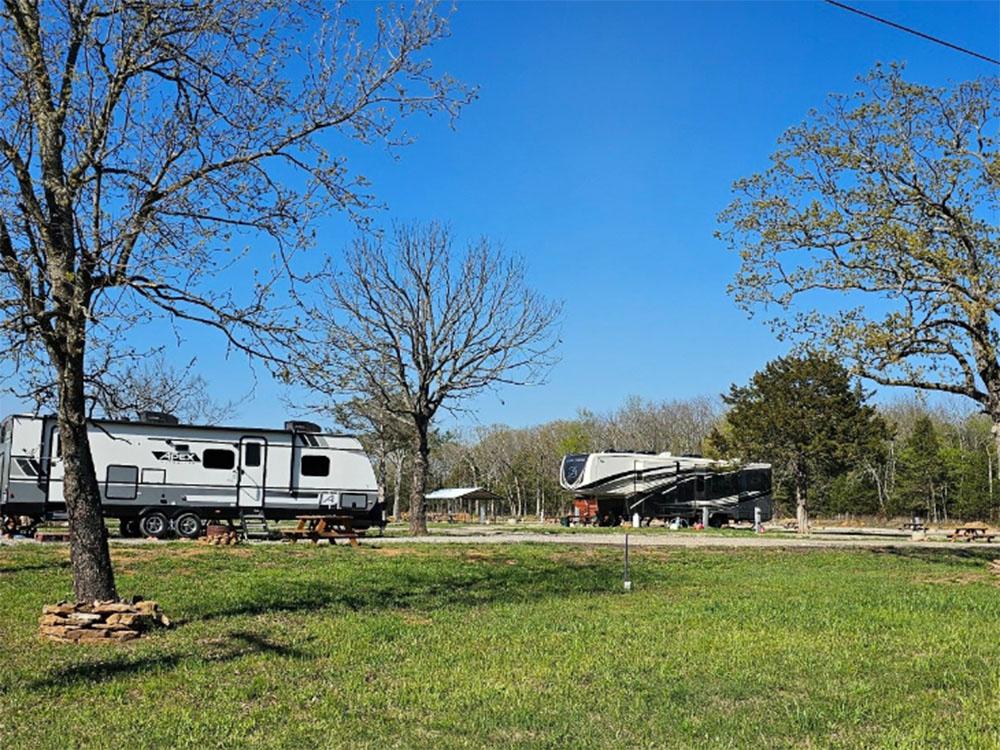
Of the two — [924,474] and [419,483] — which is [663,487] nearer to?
[419,483]

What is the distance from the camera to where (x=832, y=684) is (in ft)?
21.4

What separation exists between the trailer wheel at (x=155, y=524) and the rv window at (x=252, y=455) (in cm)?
226

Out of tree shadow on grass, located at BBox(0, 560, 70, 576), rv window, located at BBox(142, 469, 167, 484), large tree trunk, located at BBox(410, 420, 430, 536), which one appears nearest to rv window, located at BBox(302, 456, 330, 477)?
rv window, located at BBox(142, 469, 167, 484)

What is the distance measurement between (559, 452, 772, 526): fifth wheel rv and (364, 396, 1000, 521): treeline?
307 centimetres

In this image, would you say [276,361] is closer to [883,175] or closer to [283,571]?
[283,571]

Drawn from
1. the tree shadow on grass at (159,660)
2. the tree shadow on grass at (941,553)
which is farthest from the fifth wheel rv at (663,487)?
the tree shadow on grass at (159,660)

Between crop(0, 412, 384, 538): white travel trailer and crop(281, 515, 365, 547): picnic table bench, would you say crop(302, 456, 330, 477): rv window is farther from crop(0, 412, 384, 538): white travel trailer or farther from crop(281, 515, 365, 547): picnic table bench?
crop(281, 515, 365, 547): picnic table bench

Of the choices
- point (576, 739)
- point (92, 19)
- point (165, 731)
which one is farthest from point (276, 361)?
point (576, 739)

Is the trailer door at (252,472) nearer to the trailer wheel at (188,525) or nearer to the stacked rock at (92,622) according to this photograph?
the trailer wheel at (188,525)

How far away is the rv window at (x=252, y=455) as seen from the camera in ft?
73.9

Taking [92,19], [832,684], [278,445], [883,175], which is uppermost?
[883,175]

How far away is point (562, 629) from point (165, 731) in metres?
4.43

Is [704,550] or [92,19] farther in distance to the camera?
[704,550]

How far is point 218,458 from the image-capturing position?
22.3m
